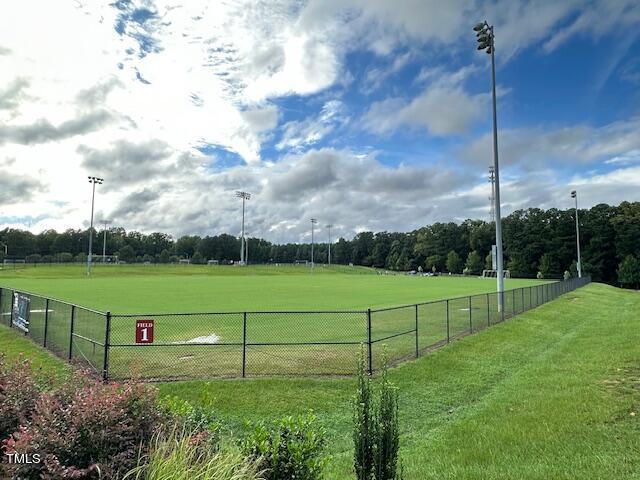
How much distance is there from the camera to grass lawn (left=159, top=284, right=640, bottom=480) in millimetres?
5793

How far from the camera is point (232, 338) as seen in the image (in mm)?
15688

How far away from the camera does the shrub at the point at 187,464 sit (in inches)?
132

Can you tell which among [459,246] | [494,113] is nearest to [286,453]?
[494,113]

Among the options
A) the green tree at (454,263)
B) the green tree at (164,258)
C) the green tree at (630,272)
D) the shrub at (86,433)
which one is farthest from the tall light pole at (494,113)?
the green tree at (164,258)

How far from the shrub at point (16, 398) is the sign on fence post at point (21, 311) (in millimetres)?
13701

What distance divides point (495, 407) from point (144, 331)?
7.54m

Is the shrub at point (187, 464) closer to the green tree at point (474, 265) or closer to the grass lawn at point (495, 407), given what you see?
the grass lawn at point (495, 407)

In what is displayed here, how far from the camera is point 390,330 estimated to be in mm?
18125

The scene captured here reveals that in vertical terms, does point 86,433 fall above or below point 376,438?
above

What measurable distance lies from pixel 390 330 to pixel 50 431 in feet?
51.4

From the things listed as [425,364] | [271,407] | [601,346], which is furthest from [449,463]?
[601,346]

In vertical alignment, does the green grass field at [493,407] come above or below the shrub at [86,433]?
below

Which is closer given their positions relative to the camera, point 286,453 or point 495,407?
point 286,453

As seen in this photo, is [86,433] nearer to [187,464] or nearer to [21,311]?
[187,464]
